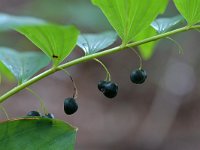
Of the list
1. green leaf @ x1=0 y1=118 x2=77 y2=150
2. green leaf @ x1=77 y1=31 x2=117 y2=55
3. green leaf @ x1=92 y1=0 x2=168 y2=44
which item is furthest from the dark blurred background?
green leaf @ x1=0 y1=118 x2=77 y2=150

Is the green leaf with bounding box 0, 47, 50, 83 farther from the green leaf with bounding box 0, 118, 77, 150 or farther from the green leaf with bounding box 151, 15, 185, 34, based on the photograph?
the green leaf with bounding box 151, 15, 185, 34

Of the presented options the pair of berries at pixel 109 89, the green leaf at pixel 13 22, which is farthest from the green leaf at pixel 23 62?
the green leaf at pixel 13 22

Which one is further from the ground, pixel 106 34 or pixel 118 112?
pixel 118 112

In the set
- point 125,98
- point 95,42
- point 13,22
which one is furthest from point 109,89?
point 125,98

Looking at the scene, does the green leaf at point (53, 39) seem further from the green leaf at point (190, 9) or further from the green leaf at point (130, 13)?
the green leaf at point (190, 9)

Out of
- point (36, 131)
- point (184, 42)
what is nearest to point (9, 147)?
point (36, 131)

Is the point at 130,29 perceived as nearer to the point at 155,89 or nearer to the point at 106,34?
the point at 106,34
